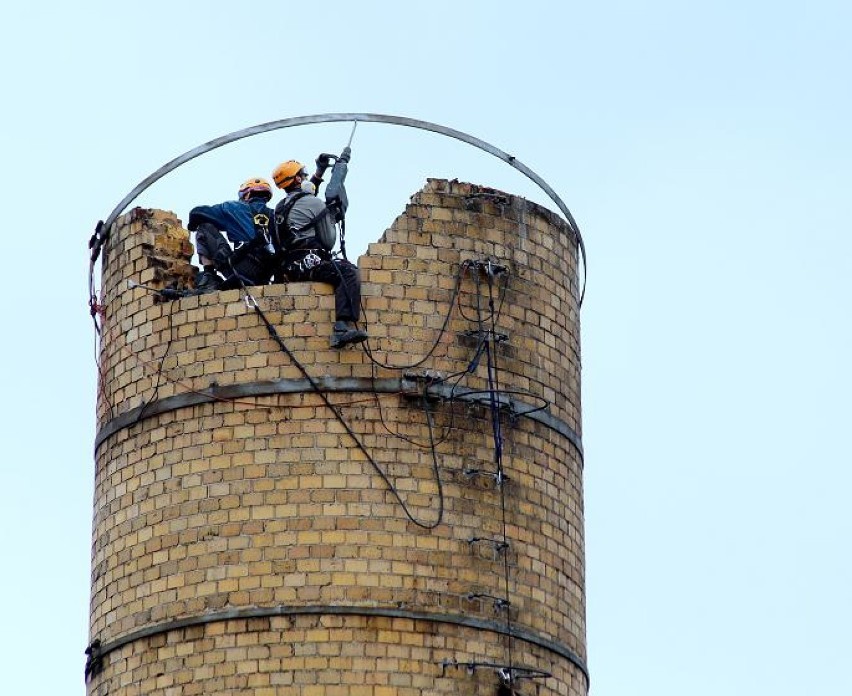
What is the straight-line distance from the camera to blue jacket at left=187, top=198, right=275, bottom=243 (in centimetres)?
4050

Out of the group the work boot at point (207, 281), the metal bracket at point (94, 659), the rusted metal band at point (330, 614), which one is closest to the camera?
the rusted metal band at point (330, 614)

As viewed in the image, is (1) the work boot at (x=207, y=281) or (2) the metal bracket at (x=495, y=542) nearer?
(2) the metal bracket at (x=495, y=542)

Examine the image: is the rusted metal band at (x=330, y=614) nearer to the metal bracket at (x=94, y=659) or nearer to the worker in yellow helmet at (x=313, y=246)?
the metal bracket at (x=94, y=659)

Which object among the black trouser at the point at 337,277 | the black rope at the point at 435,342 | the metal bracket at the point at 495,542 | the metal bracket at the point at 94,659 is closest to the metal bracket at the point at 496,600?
the metal bracket at the point at 495,542

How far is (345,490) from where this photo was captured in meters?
38.1

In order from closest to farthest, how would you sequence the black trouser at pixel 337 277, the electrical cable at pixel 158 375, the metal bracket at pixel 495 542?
the metal bracket at pixel 495 542 < the black trouser at pixel 337 277 < the electrical cable at pixel 158 375

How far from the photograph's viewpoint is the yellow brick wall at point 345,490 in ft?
124

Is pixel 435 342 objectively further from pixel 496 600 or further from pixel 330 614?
pixel 330 614

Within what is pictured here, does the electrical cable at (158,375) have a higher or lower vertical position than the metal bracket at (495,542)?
higher

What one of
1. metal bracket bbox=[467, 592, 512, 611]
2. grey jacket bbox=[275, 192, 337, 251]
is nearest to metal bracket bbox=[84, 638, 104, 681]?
metal bracket bbox=[467, 592, 512, 611]

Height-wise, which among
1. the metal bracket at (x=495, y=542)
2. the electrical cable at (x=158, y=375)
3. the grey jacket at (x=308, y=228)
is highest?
the grey jacket at (x=308, y=228)

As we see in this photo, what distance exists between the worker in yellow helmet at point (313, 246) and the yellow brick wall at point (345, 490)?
200mm

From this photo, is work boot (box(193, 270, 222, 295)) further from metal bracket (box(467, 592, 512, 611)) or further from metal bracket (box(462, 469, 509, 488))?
metal bracket (box(467, 592, 512, 611))

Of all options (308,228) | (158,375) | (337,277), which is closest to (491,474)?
(337,277)
